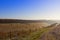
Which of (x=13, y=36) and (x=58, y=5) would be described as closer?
A: (x=13, y=36)

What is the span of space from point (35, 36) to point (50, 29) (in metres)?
0.27

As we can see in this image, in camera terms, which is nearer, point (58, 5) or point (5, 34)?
point (5, 34)

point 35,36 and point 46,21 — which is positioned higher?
point 46,21

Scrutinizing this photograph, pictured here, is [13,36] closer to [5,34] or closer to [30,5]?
[5,34]

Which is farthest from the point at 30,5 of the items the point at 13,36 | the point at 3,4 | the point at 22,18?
the point at 13,36

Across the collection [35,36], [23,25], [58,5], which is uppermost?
[58,5]

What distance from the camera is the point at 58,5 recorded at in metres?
2.21

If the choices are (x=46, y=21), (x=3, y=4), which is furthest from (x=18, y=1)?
(x=46, y=21)

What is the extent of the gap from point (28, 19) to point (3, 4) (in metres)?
0.46

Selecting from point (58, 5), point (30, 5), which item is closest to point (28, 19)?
point (30, 5)

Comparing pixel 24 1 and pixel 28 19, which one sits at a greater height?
pixel 24 1

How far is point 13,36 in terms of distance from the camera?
81.5 inches

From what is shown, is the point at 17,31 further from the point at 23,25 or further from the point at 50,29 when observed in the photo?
the point at 50,29

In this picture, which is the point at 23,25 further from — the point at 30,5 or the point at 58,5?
the point at 58,5
